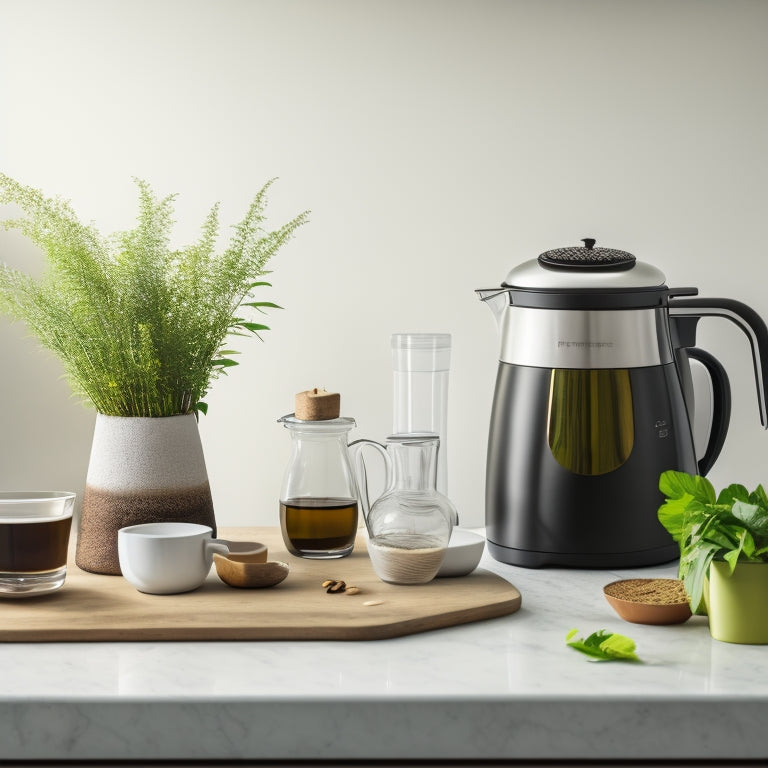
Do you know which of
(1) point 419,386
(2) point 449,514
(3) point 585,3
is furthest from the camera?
(3) point 585,3

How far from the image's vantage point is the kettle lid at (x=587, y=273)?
3.26 ft

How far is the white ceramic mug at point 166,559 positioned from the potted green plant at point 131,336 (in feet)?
0.30

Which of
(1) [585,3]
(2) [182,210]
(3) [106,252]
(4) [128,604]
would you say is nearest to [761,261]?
(1) [585,3]

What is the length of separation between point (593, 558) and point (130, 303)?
0.55m

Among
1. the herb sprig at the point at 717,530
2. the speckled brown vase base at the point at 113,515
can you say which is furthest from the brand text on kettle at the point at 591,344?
the speckled brown vase base at the point at 113,515

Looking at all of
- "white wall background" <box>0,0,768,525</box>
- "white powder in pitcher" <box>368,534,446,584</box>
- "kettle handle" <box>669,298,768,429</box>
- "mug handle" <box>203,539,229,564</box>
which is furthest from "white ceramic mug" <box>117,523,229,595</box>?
"white wall background" <box>0,0,768,525</box>

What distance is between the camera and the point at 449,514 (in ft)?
3.09

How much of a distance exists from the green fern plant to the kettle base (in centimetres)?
39

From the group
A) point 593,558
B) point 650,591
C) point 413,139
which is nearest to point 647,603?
point 650,591

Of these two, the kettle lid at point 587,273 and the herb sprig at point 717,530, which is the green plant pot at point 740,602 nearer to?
the herb sprig at point 717,530

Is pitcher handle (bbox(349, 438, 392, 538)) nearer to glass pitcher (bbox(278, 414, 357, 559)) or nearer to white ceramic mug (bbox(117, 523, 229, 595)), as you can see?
glass pitcher (bbox(278, 414, 357, 559))

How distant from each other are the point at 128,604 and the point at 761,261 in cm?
114

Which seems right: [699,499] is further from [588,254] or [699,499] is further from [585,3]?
[585,3]

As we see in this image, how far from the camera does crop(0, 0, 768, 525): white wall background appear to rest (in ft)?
4.90
